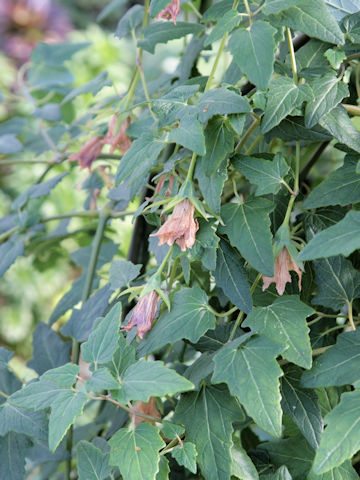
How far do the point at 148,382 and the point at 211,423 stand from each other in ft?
0.20

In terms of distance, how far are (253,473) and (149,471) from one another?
0.26 feet

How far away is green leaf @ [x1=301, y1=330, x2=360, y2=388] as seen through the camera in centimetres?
34

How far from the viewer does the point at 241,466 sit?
370mm

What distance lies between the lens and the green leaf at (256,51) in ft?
1.03

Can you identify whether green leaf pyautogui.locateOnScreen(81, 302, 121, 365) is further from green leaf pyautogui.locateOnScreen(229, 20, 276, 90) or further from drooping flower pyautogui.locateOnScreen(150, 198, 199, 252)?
green leaf pyautogui.locateOnScreen(229, 20, 276, 90)

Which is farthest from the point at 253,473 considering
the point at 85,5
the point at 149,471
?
the point at 85,5

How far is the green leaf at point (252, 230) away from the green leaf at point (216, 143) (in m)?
0.04

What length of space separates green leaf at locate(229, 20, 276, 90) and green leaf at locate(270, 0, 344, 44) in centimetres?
2

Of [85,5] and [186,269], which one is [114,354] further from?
[85,5]

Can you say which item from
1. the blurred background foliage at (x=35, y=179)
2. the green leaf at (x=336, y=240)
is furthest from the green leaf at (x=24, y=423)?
the blurred background foliage at (x=35, y=179)

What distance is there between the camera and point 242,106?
0.33 meters

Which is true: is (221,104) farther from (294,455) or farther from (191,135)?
(294,455)

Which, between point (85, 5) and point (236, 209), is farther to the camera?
point (85, 5)

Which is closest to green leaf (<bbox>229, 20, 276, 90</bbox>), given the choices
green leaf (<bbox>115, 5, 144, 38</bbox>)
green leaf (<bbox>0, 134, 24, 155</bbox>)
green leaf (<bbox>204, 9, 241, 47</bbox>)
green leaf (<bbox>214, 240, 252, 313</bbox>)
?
green leaf (<bbox>204, 9, 241, 47</bbox>)
